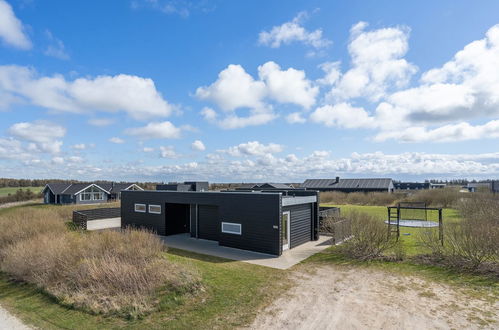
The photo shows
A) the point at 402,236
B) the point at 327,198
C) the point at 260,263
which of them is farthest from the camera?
the point at 327,198

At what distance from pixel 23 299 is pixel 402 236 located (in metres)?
18.6

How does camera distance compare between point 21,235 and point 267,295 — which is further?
point 21,235

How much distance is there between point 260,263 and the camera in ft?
39.2

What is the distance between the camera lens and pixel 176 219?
62.0ft

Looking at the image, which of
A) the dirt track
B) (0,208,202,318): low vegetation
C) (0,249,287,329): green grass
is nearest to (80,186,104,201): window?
(0,208,202,318): low vegetation

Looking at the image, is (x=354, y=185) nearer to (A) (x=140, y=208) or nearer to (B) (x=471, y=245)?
(A) (x=140, y=208)

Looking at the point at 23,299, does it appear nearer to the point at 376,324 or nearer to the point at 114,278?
the point at 114,278

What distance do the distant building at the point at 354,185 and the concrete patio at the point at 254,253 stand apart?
3893cm

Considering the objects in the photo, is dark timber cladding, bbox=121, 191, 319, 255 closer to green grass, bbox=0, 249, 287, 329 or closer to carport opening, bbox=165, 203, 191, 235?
carport opening, bbox=165, 203, 191, 235

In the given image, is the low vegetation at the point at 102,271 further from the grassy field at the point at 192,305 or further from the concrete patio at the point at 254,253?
the concrete patio at the point at 254,253

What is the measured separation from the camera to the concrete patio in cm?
1227

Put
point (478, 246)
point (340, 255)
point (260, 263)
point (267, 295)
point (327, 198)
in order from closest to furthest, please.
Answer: point (267, 295), point (478, 246), point (260, 263), point (340, 255), point (327, 198)

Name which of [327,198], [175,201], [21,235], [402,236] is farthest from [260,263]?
[327,198]

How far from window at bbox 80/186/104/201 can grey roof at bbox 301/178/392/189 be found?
39.6m
